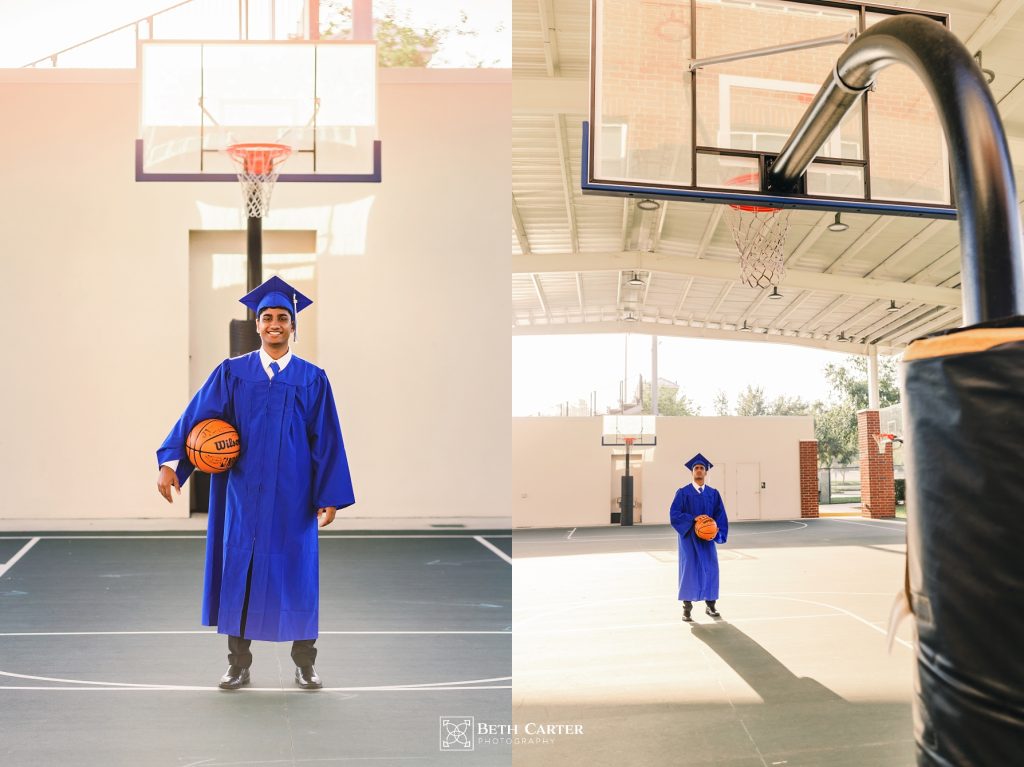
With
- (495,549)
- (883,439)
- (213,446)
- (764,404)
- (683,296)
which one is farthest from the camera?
(764,404)

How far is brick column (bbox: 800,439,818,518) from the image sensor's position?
72.9 feet

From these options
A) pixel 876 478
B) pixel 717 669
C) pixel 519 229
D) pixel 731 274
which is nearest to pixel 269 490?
pixel 717 669

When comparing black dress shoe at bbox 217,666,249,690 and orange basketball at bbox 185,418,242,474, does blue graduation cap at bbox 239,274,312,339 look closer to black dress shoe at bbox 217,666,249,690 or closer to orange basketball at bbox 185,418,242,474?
orange basketball at bbox 185,418,242,474

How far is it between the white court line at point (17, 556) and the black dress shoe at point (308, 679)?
4893 mm

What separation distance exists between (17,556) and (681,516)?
257 inches

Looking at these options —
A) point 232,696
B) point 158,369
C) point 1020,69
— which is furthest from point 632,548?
point 232,696

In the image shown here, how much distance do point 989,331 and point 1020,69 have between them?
9374 mm

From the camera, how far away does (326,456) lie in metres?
4.19

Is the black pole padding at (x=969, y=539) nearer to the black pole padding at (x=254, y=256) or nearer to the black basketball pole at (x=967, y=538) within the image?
the black basketball pole at (x=967, y=538)

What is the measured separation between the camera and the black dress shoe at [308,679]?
163 inches

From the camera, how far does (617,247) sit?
1597 centimetres

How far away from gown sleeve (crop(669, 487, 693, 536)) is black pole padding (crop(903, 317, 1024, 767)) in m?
6.81

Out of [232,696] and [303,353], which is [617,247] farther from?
[232,696]

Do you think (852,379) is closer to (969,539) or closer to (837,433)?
(837,433)
